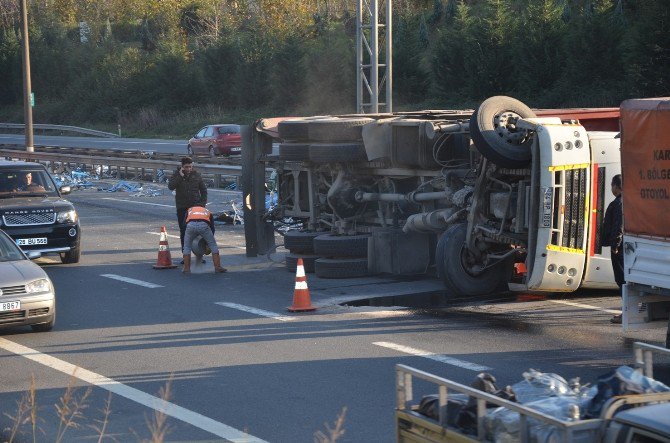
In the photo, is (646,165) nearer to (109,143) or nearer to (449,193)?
(449,193)

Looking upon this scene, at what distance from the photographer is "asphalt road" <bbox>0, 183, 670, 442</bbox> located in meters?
8.17

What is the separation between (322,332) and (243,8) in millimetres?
77640

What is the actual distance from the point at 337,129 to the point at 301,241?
6.06 ft

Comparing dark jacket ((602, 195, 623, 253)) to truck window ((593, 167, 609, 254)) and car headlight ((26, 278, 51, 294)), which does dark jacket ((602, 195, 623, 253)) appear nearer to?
truck window ((593, 167, 609, 254))

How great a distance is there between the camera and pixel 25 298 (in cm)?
1140

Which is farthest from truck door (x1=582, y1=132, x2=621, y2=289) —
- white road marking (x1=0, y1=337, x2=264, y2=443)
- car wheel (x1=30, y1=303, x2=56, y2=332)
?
car wheel (x1=30, y1=303, x2=56, y2=332)

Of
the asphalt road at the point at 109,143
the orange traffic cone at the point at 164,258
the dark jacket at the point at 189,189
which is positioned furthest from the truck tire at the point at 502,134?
the asphalt road at the point at 109,143

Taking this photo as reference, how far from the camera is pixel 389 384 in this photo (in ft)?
29.6

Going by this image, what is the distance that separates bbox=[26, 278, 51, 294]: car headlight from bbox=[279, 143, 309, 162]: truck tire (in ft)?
17.3

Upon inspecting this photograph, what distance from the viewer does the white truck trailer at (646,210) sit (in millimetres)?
9305

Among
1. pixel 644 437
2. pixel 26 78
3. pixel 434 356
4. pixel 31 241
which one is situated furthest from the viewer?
pixel 26 78

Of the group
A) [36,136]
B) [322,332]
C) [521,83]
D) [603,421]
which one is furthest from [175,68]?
[603,421]

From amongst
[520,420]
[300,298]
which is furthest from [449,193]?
[520,420]

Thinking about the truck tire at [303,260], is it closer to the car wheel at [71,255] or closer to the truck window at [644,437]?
the car wheel at [71,255]
